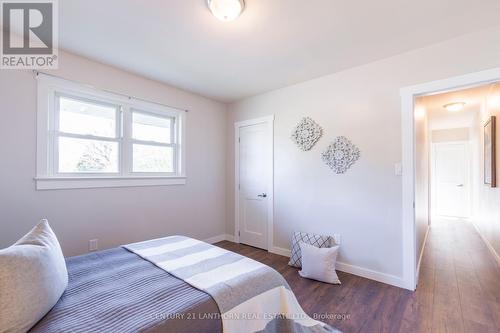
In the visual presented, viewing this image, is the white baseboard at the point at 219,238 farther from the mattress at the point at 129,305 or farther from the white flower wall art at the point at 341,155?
the mattress at the point at 129,305

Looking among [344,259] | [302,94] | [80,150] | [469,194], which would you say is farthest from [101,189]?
[469,194]

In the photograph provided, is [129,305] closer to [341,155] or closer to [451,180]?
[341,155]

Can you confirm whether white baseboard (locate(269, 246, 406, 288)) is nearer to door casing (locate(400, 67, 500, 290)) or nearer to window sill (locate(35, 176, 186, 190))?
door casing (locate(400, 67, 500, 290))

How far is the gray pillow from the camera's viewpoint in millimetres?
922

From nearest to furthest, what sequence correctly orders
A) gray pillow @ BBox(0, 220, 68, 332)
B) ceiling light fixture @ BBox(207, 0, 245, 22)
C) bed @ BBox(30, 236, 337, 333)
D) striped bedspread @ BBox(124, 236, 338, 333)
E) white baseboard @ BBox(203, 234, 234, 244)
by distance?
gray pillow @ BBox(0, 220, 68, 332), bed @ BBox(30, 236, 337, 333), striped bedspread @ BBox(124, 236, 338, 333), ceiling light fixture @ BBox(207, 0, 245, 22), white baseboard @ BBox(203, 234, 234, 244)

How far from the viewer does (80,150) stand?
262 cm

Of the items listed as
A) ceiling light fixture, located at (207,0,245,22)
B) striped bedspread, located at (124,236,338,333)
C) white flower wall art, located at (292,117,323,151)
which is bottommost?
striped bedspread, located at (124,236,338,333)

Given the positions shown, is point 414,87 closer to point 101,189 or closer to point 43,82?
point 101,189

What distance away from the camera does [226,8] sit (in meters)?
1.71

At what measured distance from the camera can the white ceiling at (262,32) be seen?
176 centimetres

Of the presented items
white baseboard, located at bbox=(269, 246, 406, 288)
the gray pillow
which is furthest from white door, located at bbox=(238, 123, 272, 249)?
the gray pillow

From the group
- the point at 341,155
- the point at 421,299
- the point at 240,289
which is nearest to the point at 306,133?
the point at 341,155

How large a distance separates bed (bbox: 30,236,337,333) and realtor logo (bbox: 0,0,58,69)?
78.5 inches

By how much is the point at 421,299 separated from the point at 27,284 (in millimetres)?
2963
